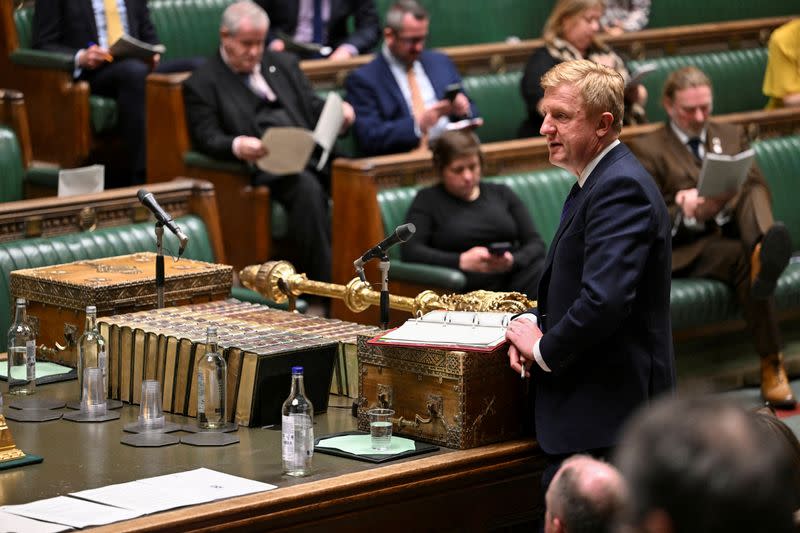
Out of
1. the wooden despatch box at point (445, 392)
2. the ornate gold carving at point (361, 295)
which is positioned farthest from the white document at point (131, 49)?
the wooden despatch box at point (445, 392)

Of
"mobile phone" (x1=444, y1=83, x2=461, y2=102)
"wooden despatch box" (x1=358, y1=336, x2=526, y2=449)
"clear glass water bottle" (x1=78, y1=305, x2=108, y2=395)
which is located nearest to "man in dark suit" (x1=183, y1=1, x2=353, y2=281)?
"mobile phone" (x1=444, y1=83, x2=461, y2=102)

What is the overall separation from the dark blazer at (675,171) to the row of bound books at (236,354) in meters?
2.59

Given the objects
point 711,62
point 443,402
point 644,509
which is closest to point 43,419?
point 443,402

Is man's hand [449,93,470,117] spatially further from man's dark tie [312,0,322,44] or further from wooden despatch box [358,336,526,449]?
wooden despatch box [358,336,526,449]

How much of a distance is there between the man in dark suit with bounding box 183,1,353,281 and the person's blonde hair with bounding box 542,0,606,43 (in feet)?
5.07

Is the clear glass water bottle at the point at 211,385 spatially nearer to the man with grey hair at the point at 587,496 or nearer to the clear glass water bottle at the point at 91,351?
the clear glass water bottle at the point at 91,351

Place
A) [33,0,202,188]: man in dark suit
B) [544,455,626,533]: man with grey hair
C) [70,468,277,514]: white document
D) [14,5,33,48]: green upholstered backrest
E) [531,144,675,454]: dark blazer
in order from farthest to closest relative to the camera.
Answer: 1. [14,5,33,48]: green upholstered backrest
2. [33,0,202,188]: man in dark suit
3. [531,144,675,454]: dark blazer
4. [70,468,277,514]: white document
5. [544,455,626,533]: man with grey hair

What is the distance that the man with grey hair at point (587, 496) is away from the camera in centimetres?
208

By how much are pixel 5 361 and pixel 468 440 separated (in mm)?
1662

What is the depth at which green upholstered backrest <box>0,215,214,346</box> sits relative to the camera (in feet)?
16.7

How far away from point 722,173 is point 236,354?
3.08m

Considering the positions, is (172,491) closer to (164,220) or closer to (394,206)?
(164,220)

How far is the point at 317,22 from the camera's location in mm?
7922

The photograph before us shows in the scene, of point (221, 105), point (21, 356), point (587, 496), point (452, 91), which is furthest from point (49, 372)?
point (452, 91)
